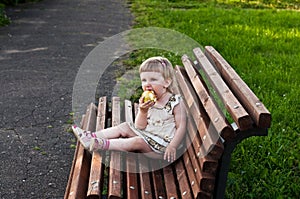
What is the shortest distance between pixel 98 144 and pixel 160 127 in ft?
1.38

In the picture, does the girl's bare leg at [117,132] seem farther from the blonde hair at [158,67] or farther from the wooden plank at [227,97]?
the wooden plank at [227,97]

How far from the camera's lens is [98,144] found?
3.59 m

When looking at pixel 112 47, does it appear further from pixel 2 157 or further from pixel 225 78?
pixel 225 78

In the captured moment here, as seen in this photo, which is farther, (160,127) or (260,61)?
(260,61)

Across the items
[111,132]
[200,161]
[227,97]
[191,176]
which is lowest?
[111,132]

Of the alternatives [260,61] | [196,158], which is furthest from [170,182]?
[260,61]

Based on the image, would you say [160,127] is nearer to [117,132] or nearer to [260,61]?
[117,132]

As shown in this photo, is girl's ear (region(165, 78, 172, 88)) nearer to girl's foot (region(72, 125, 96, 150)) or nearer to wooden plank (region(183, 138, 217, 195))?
wooden plank (region(183, 138, 217, 195))

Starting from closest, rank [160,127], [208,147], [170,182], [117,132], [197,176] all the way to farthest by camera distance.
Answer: [208,147] < [197,176] < [170,182] < [160,127] < [117,132]

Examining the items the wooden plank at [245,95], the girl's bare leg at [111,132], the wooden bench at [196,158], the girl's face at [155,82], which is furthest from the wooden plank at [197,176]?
the girl's bare leg at [111,132]

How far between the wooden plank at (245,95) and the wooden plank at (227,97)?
5cm

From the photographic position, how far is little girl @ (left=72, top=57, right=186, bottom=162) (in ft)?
11.6

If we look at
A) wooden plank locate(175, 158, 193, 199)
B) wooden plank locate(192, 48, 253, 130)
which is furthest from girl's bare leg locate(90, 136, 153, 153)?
wooden plank locate(192, 48, 253, 130)

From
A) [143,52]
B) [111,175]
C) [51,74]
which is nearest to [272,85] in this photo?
[143,52]
